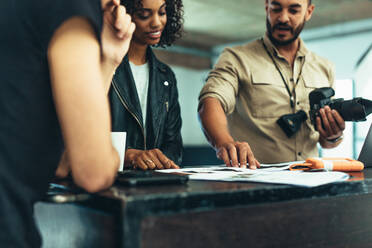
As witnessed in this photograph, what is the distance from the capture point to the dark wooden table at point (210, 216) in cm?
63

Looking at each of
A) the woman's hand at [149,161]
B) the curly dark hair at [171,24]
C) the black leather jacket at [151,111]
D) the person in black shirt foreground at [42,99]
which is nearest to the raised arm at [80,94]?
the person in black shirt foreground at [42,99]

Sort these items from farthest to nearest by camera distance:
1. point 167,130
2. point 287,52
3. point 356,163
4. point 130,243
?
point 287,52 → point 167,130 → point 356,163 → point 130,243

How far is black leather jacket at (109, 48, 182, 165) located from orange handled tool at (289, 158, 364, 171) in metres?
0.72

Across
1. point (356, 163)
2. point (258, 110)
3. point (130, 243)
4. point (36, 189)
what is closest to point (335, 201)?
point (356, 163)

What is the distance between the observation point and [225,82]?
78.4 inches

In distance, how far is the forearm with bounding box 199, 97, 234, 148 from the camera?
1668 millimetres

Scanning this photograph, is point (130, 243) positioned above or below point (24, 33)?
→ below

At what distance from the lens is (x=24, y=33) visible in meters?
0.65

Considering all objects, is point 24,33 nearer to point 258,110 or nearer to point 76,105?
point 76,105

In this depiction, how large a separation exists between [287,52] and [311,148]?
0.54m

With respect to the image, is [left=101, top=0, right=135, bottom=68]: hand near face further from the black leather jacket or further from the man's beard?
the man's beard

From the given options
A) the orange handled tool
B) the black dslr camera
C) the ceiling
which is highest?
the ceiling

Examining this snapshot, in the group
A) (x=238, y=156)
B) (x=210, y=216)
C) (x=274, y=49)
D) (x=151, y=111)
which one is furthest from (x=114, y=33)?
(x=274, y=49)

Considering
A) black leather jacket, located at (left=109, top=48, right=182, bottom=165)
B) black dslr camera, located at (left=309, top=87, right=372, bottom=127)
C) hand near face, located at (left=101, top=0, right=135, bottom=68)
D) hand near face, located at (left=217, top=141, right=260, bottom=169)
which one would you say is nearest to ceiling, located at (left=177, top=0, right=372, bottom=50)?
black leather jacket, located at (left=109, top=48, right=182, bottom=165)
